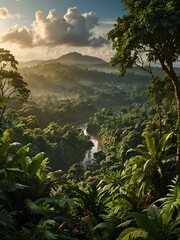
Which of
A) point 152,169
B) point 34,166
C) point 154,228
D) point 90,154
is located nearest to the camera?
point 154,228

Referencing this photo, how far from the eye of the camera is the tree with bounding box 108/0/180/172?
1309 cm

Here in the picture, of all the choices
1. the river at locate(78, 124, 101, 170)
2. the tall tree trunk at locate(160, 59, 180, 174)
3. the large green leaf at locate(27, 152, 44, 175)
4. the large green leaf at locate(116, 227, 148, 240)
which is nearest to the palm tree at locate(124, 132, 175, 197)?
the tall tree trunk at locate(160, 59, 180, 174)

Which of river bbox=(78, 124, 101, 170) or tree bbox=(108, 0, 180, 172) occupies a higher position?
tree bbox=(108, 0, 180, 172)

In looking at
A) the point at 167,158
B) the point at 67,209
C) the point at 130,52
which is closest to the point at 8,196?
the point at 67,209

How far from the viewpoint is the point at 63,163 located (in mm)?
48219

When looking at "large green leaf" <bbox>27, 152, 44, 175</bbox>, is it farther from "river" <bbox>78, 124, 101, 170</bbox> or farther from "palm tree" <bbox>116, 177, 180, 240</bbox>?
"river" <bbox>78, 124, 101, 170</bbox>

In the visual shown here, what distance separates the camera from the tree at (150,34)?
13086mm

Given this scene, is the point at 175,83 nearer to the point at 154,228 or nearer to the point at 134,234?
the point at 154,228

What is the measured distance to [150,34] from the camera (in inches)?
564

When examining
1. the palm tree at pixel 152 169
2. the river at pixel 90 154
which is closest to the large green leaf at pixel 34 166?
the palm tree at pixel 152 169

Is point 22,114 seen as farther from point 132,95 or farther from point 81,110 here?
point 132,95

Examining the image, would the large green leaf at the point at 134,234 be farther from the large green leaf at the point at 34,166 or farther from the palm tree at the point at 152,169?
the palm tree at the point at 152,169

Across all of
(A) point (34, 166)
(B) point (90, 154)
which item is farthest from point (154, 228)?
(B) point (90, 154)

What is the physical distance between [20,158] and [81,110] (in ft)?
286
